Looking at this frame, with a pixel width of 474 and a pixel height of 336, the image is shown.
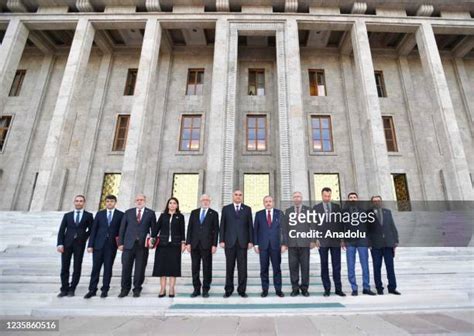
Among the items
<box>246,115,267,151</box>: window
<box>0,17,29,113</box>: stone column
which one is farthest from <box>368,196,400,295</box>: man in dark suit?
<box>0,17,29,113</box>: stone column

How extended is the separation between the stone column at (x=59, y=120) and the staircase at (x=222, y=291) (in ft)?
14.2

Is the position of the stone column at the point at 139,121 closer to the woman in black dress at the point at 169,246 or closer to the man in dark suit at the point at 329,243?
the woman in black dress at the point at 169,246

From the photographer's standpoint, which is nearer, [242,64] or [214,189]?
[214,189]

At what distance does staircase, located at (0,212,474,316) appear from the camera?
154 inches

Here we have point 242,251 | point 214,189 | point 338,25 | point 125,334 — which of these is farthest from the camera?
point 338,25

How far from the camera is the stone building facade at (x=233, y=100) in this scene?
1212 centimetres

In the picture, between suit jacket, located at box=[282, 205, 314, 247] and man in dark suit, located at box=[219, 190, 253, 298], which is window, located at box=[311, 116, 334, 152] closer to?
suit jacket, located at box=[282, 205, 314, 247]

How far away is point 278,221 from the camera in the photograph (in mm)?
4801

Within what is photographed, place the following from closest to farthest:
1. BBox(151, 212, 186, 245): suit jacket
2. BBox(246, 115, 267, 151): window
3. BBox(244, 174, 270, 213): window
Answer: BBox(151, 212, 186, 245): suit jacket
BBox(244, 174, 270, 213): window
BBox(246, 115, 267, 151): window

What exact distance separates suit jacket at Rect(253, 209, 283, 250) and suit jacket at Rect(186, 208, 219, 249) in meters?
0.76

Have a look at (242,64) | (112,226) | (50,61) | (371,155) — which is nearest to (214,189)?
(112,226)

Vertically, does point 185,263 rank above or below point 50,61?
below

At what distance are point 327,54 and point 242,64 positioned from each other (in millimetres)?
5462

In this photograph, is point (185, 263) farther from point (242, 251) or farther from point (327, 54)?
point (327, 54)
